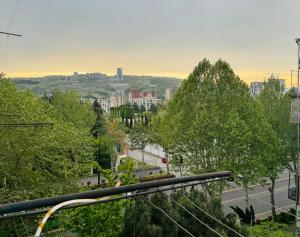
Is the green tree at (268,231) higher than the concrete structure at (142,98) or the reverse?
the reverse

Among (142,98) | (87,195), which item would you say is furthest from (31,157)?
(142,98)

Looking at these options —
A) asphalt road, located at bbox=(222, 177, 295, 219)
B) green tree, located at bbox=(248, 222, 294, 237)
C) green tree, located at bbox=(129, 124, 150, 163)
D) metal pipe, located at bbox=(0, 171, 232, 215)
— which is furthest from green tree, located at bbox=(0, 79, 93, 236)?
green tree, located at bbox=(129, 124, 150, 163)

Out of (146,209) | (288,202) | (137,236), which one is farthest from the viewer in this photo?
(288,202)

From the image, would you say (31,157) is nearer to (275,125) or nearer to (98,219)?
(98,219)

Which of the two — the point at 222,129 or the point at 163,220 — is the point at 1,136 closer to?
the point at 222,129

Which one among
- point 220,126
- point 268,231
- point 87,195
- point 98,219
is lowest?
point 268,231

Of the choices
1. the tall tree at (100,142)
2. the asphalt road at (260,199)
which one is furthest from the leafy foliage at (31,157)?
the tall tree at (100,142)

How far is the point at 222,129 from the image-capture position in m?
19.0

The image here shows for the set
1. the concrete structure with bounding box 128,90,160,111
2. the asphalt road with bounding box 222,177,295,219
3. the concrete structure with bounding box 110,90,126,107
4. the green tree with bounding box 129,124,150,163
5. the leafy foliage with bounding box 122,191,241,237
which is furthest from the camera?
the concrete structure with bounding box 128,90,160,111

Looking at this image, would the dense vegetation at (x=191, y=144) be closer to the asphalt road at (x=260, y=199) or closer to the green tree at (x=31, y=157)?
the green tree at (x=31, y=157)

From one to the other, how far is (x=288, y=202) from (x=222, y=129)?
13658 millimetres

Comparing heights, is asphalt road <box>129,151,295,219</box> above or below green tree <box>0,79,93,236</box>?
below

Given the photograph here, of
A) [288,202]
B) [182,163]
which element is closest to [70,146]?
[182,163]

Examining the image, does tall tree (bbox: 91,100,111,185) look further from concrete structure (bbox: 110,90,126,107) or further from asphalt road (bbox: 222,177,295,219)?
concrete structure (bbox: 110,90,126,107)
